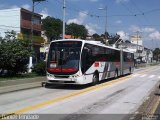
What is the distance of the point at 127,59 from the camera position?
39.9m

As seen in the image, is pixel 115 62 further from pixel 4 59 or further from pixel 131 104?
pixel 131 104

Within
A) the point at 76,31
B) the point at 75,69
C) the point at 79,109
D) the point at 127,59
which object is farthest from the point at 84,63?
the point at 76,31

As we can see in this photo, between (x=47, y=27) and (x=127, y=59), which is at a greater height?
(x=47, y=27)

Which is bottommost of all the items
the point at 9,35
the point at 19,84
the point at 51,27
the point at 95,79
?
the point at 19,84

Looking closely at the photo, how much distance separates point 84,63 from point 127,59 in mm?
18265

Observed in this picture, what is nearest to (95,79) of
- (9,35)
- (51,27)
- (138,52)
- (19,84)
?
(19,84)

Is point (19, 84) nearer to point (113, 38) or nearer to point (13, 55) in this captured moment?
point (13, 55)

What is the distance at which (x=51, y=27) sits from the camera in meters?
108

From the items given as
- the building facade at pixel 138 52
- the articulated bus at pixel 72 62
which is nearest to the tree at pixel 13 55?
the articulated bus at pixel 72 62

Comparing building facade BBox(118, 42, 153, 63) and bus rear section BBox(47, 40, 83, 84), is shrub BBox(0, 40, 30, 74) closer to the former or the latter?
bus rear section BBox(47, 40, 83, 84)

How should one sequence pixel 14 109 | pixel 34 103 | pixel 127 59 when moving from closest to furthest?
1. pixel 14 109
2. pixel 34 103
3. pixel 127 59

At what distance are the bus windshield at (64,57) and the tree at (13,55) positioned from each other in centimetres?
341

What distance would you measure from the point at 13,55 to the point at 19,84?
11.8 feet

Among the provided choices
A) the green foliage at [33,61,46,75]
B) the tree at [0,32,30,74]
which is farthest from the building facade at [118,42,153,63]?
the tree at [0,32,30,74]
